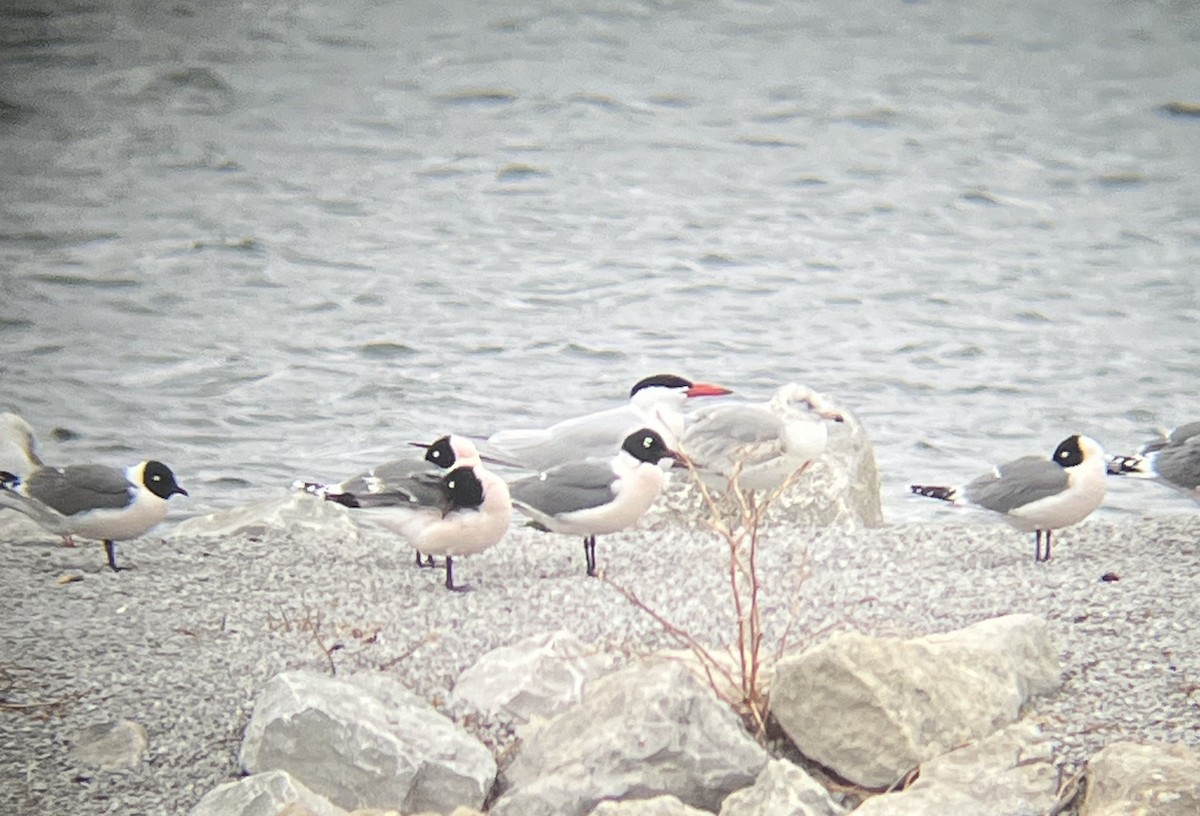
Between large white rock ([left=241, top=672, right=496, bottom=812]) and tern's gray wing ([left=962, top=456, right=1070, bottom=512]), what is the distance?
6.32 feet

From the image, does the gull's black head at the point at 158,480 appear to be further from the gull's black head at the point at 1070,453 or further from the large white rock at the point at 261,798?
the gull's black head at the point at 1070,453

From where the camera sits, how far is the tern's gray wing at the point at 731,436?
14.8 feet

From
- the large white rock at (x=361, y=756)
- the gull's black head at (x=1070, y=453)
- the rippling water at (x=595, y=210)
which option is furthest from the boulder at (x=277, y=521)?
the gull's black head at (x=1070, y=453)

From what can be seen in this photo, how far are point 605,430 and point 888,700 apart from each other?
229 centimetres

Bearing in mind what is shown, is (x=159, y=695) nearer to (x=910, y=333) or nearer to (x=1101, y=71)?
(x=910, y=333)

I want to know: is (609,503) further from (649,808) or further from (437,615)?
(649,808)

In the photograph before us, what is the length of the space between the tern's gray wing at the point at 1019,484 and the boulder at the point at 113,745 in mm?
2385

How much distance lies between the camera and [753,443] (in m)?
4.46

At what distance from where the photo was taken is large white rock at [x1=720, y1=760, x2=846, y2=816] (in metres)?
2.28

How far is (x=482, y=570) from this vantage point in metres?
3.86

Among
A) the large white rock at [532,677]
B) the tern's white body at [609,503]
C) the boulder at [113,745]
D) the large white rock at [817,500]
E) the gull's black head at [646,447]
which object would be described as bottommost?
the large white rock at [817,500]

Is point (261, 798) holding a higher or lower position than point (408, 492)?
lower

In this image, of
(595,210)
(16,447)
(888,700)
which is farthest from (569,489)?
(595,210)

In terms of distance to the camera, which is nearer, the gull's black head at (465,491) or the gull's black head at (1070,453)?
the gull's black head at (465,491)
